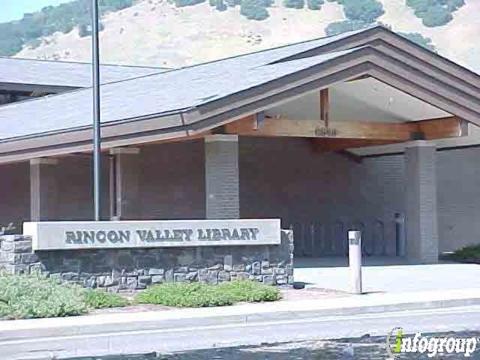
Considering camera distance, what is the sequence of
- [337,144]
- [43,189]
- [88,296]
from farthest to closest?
[337,144] → [43,189] → [88,296]

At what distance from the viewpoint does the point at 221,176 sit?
84.2 ft

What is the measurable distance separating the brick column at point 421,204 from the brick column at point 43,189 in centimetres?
939

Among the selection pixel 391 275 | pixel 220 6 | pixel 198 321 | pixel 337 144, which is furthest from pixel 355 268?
pixel 220 6

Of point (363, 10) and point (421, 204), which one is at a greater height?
point (363, 10)

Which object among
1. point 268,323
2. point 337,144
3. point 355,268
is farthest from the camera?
point 337,144

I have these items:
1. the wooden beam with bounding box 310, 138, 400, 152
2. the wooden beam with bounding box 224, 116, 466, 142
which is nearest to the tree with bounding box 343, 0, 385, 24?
the wooden beam with bounding box 310, 138, 400, 152

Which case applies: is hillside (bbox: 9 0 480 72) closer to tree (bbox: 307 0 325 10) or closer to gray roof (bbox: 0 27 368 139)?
tree (bbox: 307 0 325 10)

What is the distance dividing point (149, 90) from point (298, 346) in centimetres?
1744

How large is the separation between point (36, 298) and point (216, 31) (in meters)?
145

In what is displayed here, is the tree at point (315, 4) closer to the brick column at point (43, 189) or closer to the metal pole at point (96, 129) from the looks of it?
the brick column at point (43, 189)

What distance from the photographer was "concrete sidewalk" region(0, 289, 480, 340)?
16375 mm

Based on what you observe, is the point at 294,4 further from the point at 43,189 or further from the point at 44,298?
the point at 44,298

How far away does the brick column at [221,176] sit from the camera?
25.6 meters

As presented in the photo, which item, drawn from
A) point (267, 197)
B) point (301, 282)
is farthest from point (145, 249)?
point (267, 197)
